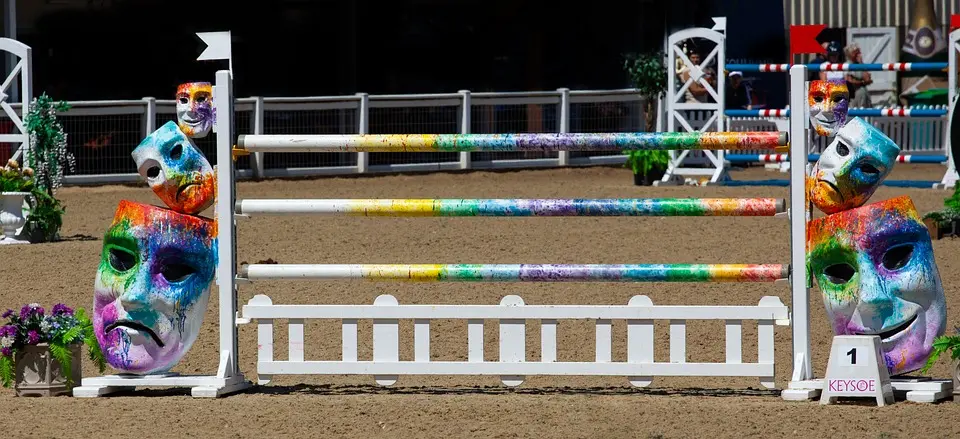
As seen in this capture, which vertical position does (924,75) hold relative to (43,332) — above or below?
above

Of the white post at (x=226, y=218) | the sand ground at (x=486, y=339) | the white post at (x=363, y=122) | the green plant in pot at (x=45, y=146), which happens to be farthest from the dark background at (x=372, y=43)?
the white post at (x=226, y=218)

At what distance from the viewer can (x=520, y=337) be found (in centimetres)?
689

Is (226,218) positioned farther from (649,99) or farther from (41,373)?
(649,99)

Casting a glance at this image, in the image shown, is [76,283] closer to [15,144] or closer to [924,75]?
[15,144]

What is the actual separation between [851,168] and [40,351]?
3558 millimetres

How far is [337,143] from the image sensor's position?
700 cm

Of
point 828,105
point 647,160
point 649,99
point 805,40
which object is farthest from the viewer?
point 649,99

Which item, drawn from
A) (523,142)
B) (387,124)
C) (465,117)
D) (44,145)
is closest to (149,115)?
(387,124)

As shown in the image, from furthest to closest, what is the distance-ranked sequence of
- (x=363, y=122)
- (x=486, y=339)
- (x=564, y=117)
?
(x=564, y=117), (x=363, y=122), (x=486, y=339)

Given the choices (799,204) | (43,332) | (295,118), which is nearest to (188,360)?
(43,332)

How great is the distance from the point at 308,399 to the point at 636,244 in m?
5.95

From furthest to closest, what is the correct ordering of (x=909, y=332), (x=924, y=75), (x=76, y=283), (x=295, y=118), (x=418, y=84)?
(x=924, y=75) < (x=418, y=84) < (x=295, y=118) < (x=76, y=283) < (x=909, y=332)

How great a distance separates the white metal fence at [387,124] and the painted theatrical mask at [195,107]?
11.1 metres

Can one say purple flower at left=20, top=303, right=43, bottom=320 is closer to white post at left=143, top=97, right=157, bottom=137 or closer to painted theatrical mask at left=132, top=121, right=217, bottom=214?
painted theatrical mask at left=132, top=121, right=217, bottom=214
